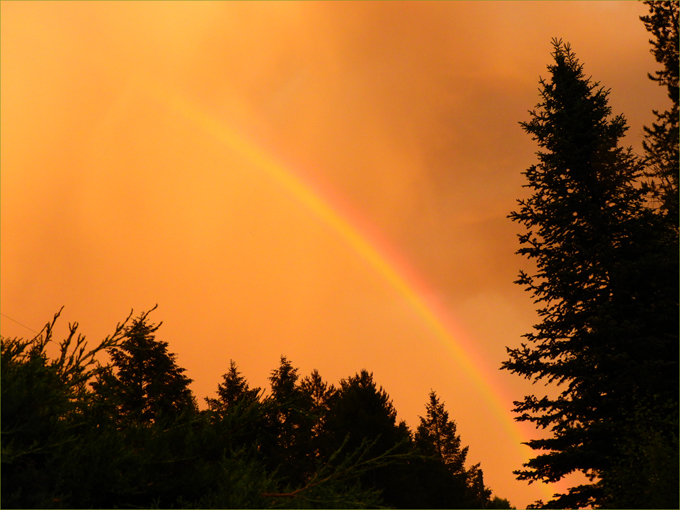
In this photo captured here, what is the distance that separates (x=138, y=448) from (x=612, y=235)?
746 inches

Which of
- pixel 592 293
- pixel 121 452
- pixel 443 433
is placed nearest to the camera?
pixel 121 452

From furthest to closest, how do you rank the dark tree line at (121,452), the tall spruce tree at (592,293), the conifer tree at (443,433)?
the conifer tree at (443,433)
the tall spruce tree at (592,293)
the dark tree line at (121,452)

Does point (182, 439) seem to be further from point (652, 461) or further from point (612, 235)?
point (612, 235)

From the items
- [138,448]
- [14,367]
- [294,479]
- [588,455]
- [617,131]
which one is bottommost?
[138,448]

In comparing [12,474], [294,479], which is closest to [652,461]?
[12,474]

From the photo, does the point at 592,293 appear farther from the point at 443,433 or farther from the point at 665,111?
the point at 443,433

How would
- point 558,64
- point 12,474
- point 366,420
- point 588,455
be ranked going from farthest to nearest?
point 366,420, point 558,64, point 588,455, point 12,474

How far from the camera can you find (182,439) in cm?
737

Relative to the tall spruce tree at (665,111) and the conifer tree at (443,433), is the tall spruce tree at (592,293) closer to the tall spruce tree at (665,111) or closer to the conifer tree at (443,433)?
the tall spruce tree at (665,111)

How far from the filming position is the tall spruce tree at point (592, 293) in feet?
61.7

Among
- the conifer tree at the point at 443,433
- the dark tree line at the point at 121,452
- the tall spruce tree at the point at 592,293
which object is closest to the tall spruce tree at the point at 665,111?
the tall spruce tree at the point at 592,293

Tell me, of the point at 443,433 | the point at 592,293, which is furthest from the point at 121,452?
the point at 443,433

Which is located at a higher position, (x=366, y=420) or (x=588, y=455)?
(x=366, y=420)

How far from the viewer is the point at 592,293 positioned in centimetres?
2091
